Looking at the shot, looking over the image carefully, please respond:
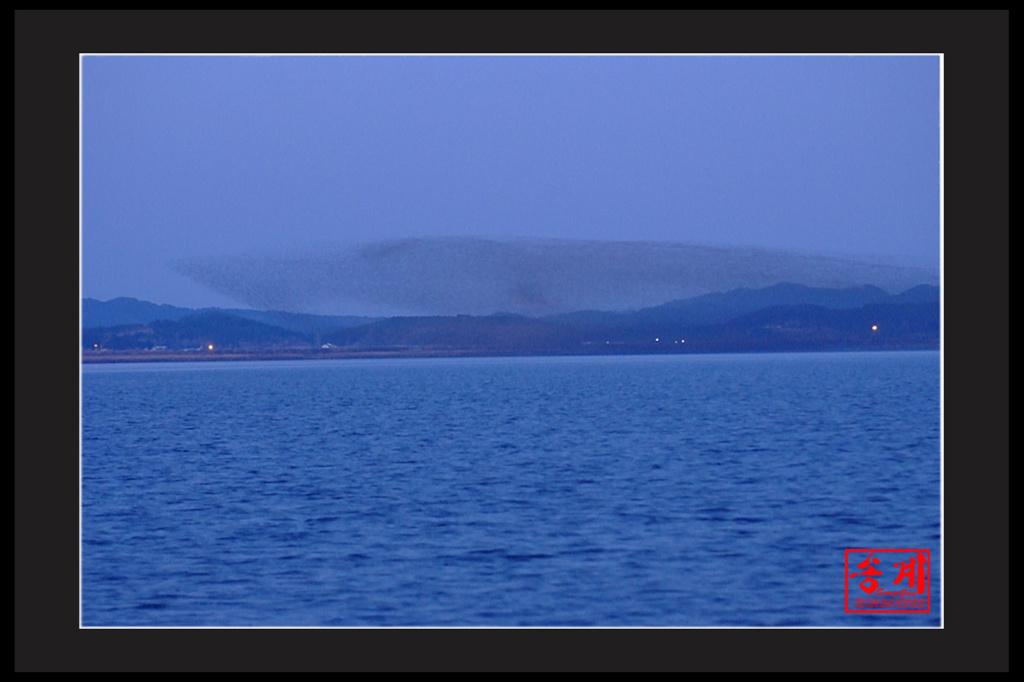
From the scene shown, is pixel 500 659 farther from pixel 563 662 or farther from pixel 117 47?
pixel 117 47

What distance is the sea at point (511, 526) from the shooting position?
918cm

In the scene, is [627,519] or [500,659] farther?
[627,519]

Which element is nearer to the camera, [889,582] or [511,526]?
[889,582]

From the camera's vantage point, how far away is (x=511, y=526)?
13031mm

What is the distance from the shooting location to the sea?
918 centimetres

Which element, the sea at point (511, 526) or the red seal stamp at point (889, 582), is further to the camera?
the sea at point (511, 526)
